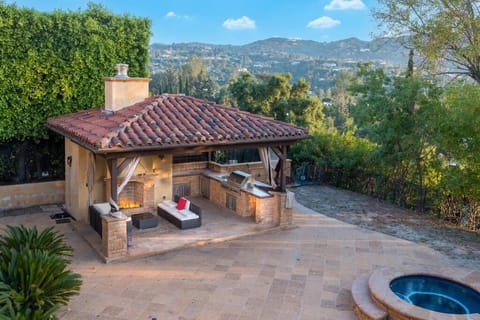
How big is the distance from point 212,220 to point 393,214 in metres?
6.58

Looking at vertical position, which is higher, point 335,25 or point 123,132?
point 335,25

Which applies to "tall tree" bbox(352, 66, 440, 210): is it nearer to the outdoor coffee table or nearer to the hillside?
the outdoor coffee table

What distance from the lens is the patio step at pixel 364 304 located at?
786 centimetres

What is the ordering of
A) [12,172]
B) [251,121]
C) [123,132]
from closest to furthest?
[123,132] → [251,121] → [12,172]

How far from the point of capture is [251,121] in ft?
44.2

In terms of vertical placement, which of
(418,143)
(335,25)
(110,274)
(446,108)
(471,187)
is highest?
(335,25)

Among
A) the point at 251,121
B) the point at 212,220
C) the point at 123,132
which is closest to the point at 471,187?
the point at 251,121

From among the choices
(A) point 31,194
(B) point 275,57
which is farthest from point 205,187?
(B) point 275,57

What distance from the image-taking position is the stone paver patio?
831 cm

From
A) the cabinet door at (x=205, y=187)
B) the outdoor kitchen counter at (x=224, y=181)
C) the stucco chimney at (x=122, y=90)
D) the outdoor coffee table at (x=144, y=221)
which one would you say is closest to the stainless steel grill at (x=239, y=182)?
the outdoor kitchen counter at (x=224, y=181)

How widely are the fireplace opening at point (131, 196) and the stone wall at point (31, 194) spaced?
3.34 m

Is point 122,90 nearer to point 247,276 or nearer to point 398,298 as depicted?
point 247,276

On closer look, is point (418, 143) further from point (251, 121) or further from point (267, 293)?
point (267, 293)

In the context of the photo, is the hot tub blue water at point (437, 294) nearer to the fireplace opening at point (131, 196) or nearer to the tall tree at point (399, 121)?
the tall tree at point (399, 121)
